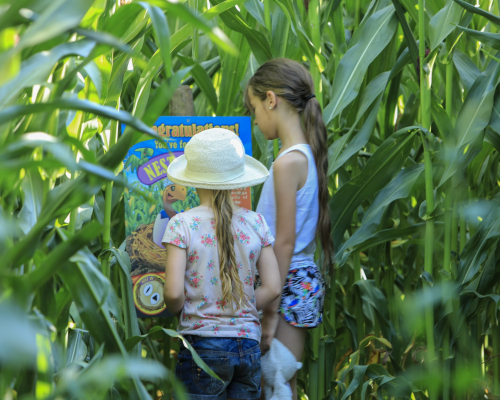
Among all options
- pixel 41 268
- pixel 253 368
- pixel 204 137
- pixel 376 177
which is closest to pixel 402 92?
pixel 376 177

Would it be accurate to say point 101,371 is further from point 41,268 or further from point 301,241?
point 301,241

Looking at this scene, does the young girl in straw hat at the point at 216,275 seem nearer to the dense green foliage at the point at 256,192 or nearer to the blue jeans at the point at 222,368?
the blue jeans at the point at 222,368

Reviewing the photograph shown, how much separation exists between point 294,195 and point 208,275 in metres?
0.33

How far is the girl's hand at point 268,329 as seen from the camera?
4.49 ft

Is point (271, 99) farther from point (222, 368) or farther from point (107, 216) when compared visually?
point (222, 368)

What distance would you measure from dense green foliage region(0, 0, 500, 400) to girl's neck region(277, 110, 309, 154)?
150 millimetres

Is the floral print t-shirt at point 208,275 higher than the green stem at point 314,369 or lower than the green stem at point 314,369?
higher

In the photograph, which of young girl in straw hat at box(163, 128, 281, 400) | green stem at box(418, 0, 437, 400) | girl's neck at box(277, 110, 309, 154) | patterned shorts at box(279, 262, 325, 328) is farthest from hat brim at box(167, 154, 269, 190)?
green stem at box(418, 0, 437, 400)

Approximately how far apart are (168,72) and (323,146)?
0.92 m

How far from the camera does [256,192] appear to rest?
5.77ft

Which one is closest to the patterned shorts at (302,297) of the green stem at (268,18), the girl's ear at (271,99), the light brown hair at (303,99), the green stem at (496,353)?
the light brown hair at (303,99)

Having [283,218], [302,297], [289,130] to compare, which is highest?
[289,130]

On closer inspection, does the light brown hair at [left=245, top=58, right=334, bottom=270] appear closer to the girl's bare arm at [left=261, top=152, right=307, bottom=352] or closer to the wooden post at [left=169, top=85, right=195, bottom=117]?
the girl's bare arm at [left=261, top=152, right=307, bottom=352]

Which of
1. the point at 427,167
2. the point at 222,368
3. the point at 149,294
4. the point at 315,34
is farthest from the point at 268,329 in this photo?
the point at 315,34
